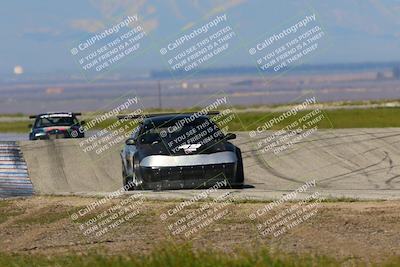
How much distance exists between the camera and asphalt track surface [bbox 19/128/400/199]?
25250 mm

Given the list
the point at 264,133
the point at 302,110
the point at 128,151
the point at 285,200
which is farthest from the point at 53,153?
the point at 302,110

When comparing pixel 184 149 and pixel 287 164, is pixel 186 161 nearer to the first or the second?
pixel 184 149

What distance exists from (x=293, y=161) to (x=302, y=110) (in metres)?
45.1

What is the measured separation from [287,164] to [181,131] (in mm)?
6547

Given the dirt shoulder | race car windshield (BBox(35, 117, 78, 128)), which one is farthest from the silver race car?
race car windshield (BBox(35, 117, 78, 128))

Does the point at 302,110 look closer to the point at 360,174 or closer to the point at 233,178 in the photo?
the point at 360,174

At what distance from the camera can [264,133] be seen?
33.5m

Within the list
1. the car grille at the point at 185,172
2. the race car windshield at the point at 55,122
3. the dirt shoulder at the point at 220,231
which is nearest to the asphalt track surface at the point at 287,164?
the car grille at the point at 185,172

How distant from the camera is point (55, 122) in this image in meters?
40.2

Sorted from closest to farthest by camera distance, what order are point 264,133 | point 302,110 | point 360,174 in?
point 360,174
point 264,133
point 302,110

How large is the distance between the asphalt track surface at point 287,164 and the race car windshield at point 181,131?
1802 mm

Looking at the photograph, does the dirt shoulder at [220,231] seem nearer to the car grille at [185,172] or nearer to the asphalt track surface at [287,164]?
the car grille at [185,172]

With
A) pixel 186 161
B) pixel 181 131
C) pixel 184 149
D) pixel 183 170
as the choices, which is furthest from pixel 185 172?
pixel 181 131

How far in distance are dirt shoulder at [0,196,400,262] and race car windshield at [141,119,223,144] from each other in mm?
2793
